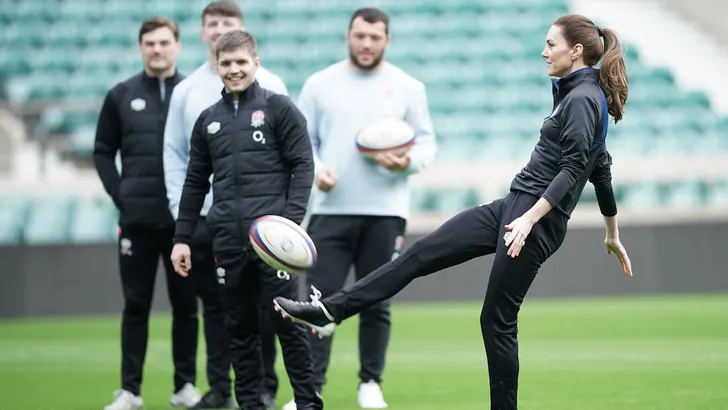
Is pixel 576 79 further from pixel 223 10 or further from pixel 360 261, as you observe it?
Answer: pixel 223 10

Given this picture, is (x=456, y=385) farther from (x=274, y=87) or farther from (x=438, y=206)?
(x=438, y=206)

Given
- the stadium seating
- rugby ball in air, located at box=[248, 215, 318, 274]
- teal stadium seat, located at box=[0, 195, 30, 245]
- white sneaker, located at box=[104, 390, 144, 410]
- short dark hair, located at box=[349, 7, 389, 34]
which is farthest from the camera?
the stadium seating

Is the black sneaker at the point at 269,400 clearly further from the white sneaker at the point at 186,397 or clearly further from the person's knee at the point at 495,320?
the person's knee at the point at 495,320

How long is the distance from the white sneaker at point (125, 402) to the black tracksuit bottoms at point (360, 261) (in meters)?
1.00

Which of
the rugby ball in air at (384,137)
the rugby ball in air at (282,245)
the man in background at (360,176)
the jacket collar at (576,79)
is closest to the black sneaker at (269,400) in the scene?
the man in background at (360,176)

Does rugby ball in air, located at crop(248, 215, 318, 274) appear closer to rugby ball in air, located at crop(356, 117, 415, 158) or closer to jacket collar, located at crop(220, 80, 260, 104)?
jacket collar, located at crop(220, 80, 260, 104)

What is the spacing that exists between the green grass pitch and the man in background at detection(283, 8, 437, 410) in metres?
0.50

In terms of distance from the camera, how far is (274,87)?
20.8ft

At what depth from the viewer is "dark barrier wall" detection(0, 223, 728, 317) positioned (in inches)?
473

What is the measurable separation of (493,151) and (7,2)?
784 cm

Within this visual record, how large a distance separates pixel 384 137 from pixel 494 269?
1.81 meters

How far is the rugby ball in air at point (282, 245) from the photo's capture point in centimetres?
499

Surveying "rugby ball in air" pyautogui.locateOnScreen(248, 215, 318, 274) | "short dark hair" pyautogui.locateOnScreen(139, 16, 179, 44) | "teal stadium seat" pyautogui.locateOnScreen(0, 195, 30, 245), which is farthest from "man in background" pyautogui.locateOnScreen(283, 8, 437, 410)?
"teal stadium seat" pyautogui.locateOnScreen(0, 195, 30, 245)

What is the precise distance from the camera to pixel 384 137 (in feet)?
21.2
